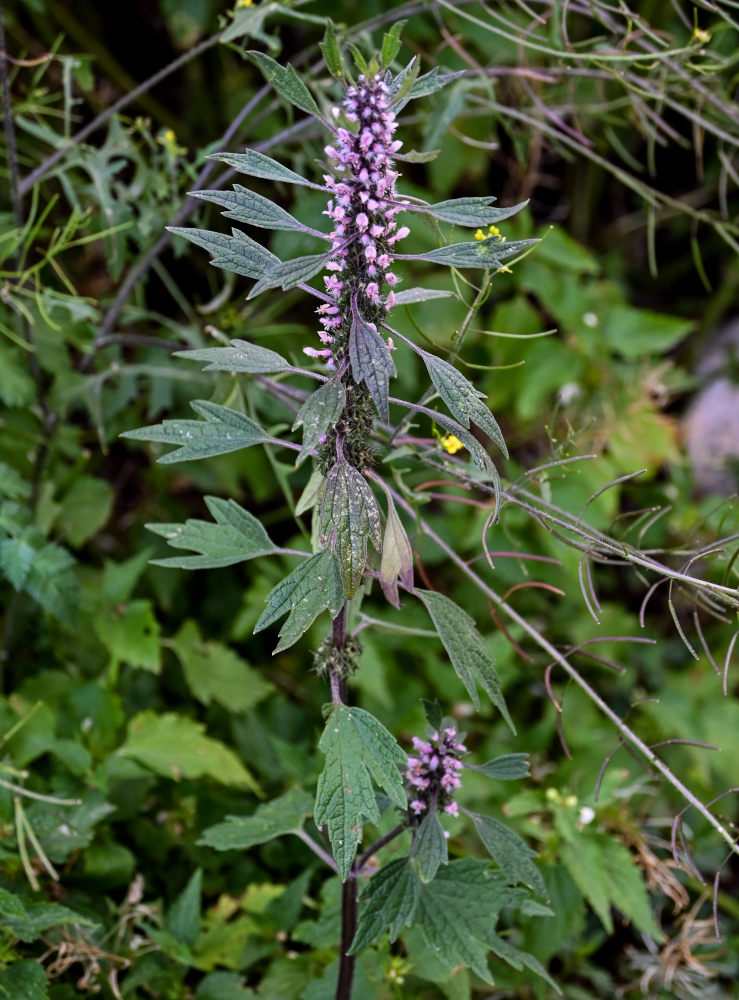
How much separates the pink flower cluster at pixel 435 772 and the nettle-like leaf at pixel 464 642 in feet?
0.22

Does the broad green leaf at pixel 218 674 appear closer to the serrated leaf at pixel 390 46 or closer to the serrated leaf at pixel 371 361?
the serrated leaf at pixel 371 361

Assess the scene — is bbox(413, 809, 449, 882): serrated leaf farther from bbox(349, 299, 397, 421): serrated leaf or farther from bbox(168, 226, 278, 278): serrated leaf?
bbox(168, 226, 278, 278): serrated leaf

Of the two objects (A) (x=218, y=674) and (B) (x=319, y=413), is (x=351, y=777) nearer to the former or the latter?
(B) (x=319, y=413)

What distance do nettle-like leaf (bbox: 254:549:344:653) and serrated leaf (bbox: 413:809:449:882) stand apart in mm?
229

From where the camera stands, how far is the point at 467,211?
2.10ft

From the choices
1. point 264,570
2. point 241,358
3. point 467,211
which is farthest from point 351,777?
point 264,570

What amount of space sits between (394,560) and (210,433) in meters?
0.21

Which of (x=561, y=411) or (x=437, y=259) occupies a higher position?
(x=437, y=259)

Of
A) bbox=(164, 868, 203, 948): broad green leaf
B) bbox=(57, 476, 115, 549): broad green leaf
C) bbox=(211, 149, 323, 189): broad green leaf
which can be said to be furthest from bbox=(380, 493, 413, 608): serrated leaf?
bbox=(57, 476, 115, 549): broad green leaf

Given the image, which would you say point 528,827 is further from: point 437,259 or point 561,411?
point 561,411

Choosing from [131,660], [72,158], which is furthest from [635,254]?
[131,660]

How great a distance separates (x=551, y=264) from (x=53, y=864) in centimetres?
153

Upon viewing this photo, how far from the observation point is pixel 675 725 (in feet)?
5.38

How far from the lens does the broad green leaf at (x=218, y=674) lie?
4.47 feet
